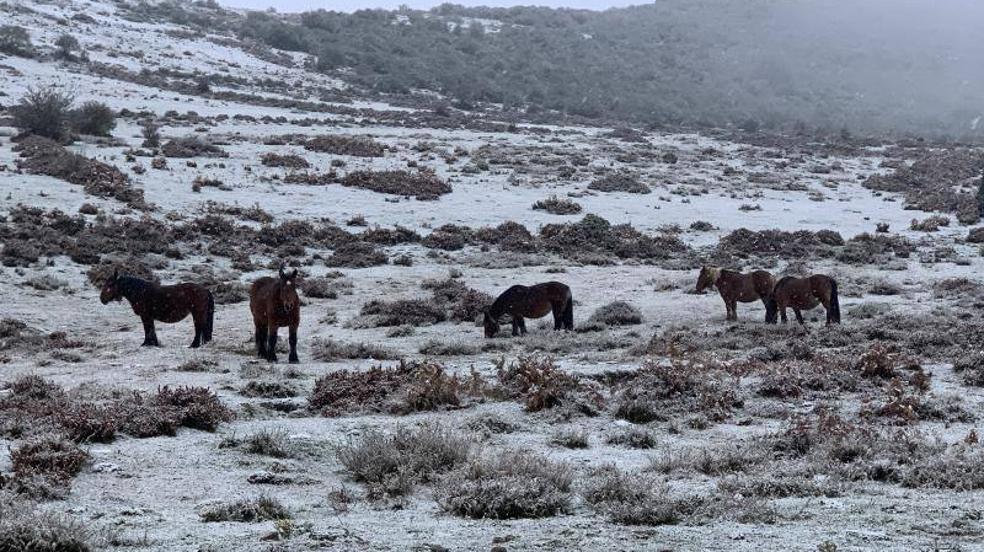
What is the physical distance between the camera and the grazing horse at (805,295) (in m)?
17.0

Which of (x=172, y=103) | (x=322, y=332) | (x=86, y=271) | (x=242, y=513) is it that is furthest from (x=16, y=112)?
(x=242, y=513)

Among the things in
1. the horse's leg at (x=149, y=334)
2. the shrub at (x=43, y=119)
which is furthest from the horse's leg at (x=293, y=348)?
the shrub at (x=43, y=119)

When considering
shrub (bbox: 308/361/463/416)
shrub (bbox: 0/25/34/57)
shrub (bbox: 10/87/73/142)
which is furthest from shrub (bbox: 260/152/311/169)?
shrub (bbox: 0/25/34/57)

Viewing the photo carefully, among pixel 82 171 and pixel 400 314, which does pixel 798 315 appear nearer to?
pixel 400 314

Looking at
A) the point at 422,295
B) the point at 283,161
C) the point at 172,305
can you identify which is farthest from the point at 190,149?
the point at 172,305

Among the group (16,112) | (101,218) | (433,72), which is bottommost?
(101,218)

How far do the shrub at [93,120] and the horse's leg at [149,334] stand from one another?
24.1m

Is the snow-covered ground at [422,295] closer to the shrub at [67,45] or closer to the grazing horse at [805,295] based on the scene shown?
the shrub at [67,45]

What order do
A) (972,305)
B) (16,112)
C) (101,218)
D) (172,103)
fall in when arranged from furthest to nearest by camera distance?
(172,103) < (16,112) < (101,218) < (972,305)

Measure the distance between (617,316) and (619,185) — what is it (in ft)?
68.3

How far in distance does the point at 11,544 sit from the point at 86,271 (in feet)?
55.6

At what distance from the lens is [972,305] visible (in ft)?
62.0

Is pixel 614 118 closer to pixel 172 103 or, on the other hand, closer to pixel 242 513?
pixel 172 103

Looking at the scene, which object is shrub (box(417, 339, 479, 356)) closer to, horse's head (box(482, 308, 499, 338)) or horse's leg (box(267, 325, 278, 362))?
horse's head (box(482, 308, 499, 338))
